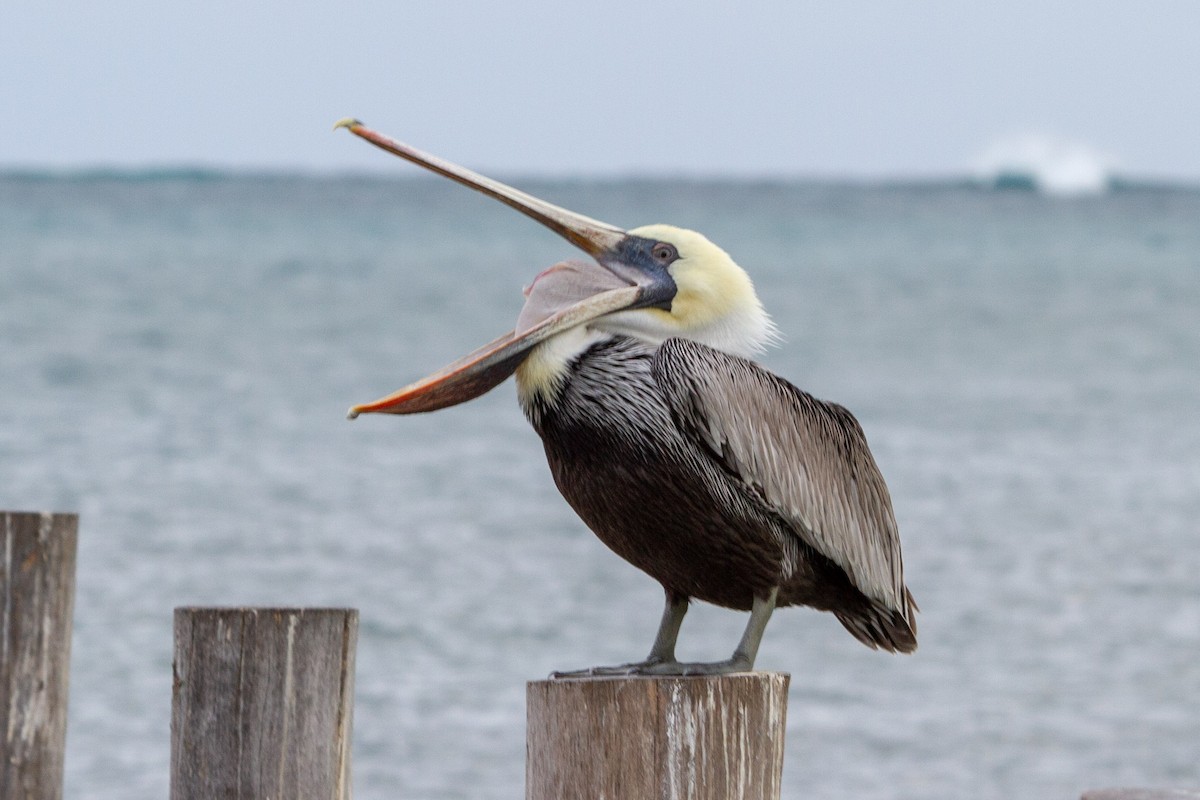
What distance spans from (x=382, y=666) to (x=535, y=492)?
4.27 meters

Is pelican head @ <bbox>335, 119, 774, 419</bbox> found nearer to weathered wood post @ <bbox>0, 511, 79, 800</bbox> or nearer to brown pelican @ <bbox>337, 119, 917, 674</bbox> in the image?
brown pelican @ <bbox>337, 119, 917, 674</bbox>

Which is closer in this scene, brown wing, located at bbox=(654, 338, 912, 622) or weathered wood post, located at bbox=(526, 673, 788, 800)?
weathered wood post, located at bbox=(526, 673, 788, 800)

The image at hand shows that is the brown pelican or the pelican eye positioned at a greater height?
the pelican eye

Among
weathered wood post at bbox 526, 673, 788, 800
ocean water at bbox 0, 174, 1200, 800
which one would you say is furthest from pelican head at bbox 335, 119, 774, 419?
ocean water at bbox 0, 174, 1200, 800

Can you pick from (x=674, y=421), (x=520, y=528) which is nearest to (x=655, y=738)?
(x=674, y=421)

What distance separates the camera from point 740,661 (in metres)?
3.06

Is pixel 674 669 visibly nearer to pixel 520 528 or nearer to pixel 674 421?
pixel 674 421

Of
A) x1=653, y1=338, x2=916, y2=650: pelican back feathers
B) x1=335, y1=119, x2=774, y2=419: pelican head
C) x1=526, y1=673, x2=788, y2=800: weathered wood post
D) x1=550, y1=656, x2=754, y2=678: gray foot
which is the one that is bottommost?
x1=526, y1=673, x2=788, y2=800: weathered wood post

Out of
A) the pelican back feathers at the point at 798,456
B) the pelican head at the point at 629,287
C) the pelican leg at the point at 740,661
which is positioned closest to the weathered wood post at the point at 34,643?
the pelican head at the point at 629,287

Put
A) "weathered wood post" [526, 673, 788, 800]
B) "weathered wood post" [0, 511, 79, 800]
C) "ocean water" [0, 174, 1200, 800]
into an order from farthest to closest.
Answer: "ocean water" [0, 174, 1200, 800]
"weathered wood post" [0, 511, 79, 800]
"weathered wood post" [526, 673, 788, 800]

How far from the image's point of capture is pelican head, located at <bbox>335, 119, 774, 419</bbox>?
3092 millimetres

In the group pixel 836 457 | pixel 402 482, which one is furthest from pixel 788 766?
pixel 402 482

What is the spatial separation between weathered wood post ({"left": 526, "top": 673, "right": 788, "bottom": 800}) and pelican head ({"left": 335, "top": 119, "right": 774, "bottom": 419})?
55cm

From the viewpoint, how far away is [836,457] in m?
3.33
